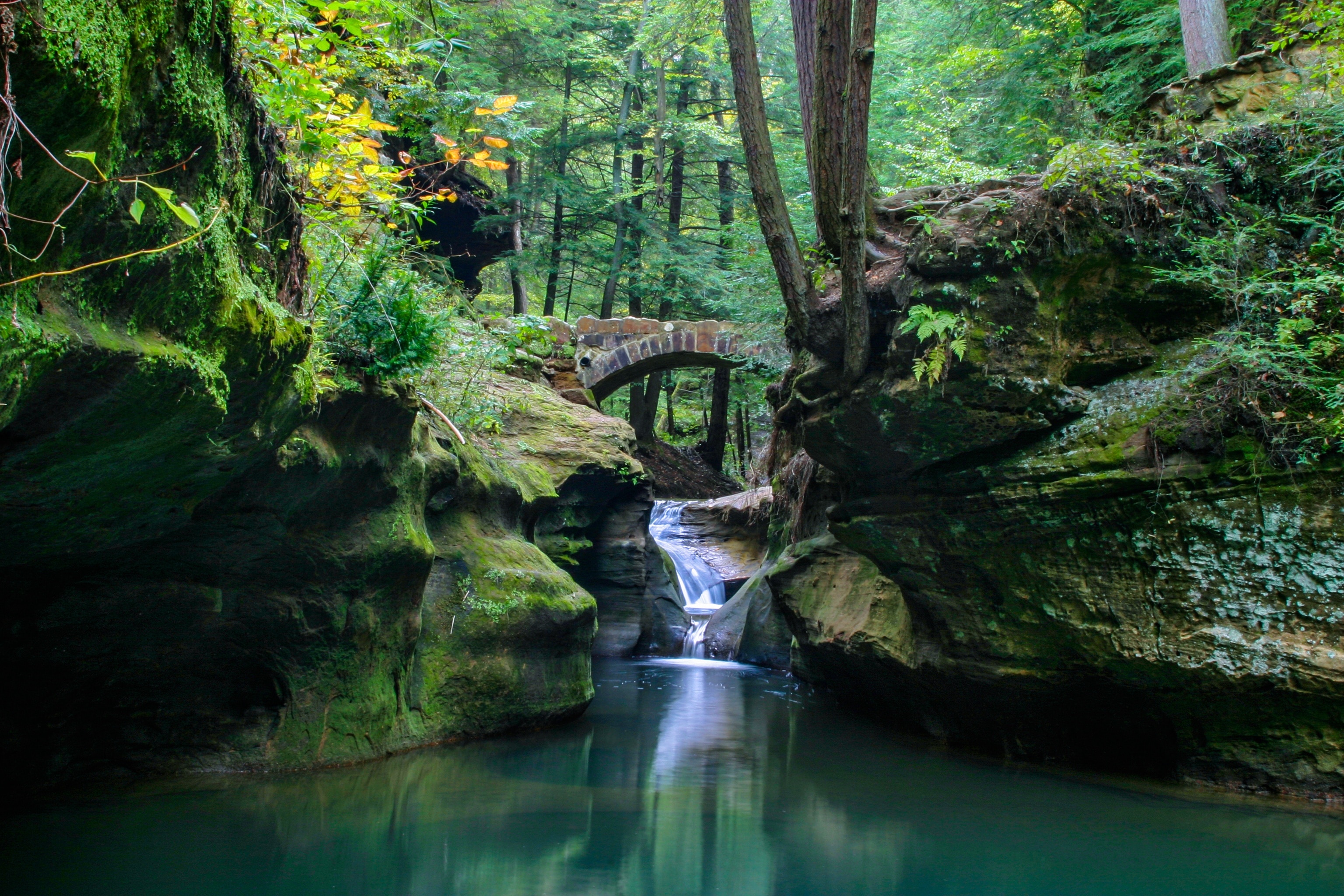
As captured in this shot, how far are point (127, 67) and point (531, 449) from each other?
26.8 feet

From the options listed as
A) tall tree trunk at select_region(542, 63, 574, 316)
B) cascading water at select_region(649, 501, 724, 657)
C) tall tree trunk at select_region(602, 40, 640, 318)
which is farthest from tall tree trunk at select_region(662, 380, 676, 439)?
cascading water at select_region(649, 501, 724, 657)

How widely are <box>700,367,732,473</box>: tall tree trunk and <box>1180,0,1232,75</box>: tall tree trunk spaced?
14.7m

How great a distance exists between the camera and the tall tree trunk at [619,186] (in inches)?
800

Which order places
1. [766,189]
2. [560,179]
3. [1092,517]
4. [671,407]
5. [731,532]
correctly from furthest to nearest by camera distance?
[671,407] → [560,179] → [731,532] → [766,189] → [1092,517]

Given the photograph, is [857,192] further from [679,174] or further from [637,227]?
[679,174]

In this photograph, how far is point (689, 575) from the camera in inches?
624

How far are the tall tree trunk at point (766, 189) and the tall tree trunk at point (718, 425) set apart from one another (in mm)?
15476

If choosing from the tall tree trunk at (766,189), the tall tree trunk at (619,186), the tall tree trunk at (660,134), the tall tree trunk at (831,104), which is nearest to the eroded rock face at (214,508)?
the tall tree trunk at (766,189)

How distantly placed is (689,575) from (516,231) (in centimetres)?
838

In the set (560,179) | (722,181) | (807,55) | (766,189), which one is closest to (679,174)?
(722,181)

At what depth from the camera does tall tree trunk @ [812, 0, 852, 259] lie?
575cm

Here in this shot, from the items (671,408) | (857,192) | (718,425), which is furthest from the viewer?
(671,408)

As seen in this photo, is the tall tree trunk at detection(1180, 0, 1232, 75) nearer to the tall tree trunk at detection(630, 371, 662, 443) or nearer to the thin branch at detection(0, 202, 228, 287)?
the thin branch at detection(0, 202, 228, 287)

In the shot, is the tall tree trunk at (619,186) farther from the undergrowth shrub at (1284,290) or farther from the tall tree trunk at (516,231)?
the undergrowth shrub at (1284,290)
